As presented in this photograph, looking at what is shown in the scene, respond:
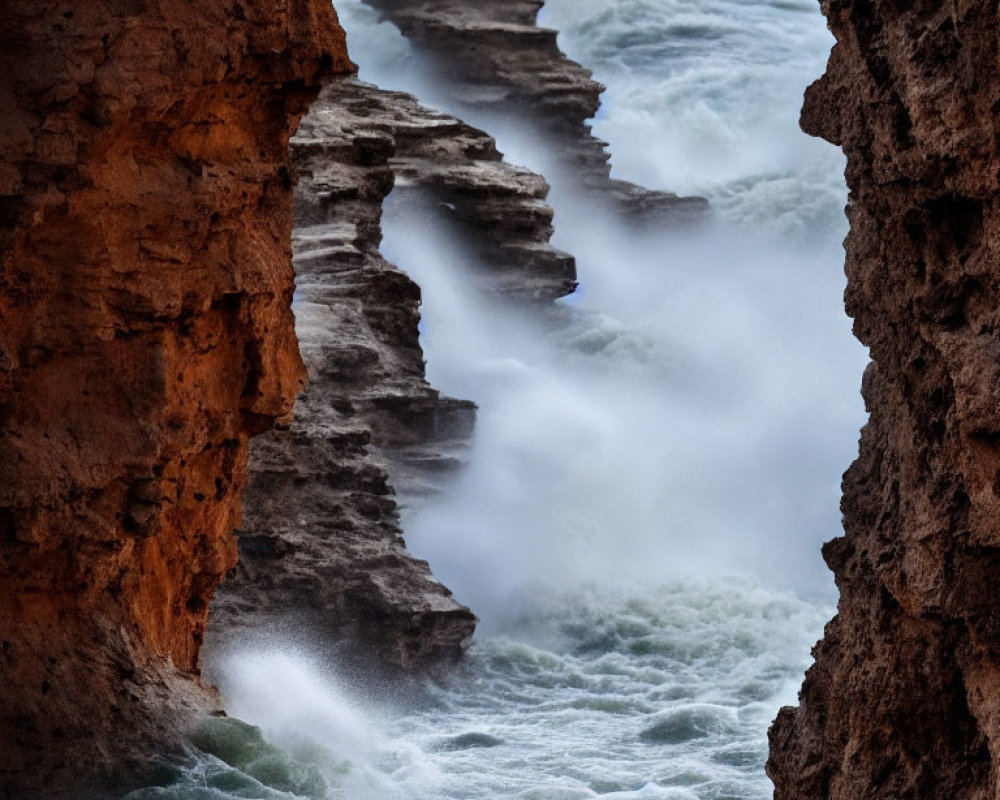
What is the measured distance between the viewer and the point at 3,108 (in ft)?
23.4

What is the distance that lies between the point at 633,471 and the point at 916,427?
1389cm

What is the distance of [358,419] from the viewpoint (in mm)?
14383

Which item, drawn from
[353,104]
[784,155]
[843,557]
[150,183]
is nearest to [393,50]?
[784,155]

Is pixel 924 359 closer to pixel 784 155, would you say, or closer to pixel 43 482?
pixel 43 482

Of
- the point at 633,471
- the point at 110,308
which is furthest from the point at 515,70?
the point at 110,308

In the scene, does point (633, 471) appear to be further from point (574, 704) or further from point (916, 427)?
point (916, 427)

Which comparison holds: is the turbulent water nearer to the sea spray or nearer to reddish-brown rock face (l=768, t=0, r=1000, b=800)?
the sea spray

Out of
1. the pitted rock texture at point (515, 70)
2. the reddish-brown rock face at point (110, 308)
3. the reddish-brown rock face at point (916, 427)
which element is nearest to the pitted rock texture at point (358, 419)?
the pitted rock texture at point (515, 70)

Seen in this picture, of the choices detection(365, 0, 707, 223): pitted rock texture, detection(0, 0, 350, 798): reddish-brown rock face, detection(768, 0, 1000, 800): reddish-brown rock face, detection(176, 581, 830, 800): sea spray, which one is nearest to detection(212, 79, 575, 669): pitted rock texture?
detection(176, 581, 830, 800): sea spray

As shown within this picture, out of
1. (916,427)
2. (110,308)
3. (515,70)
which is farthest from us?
(515,70)

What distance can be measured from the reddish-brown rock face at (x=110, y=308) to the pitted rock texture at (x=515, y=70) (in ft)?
54.8

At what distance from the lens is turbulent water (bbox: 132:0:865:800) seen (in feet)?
38.7

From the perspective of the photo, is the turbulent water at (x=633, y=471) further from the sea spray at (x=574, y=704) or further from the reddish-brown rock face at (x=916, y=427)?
the reddish-brown rock face at (x=916, y=427)

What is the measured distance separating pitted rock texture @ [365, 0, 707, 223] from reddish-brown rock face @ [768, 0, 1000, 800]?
1868cm
